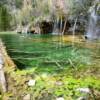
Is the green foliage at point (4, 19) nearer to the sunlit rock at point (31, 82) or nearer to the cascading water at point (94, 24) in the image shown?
the cascading water at point (94, 24)

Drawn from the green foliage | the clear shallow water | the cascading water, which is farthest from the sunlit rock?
the green foliage

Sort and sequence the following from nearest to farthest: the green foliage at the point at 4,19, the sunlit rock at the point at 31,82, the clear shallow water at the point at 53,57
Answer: the sunlit rock at the point at 31,82, the clear shallow water at the point at 53,57, the green foliage at the point at 4,19

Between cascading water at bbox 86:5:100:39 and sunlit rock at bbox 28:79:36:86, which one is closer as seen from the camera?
sunlit rock at bbox 28:79:36:86

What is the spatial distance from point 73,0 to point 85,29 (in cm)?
234

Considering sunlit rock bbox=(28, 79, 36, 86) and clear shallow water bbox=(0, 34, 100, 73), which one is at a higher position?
sunlit rock bbox=(28, 79, 36, 86)

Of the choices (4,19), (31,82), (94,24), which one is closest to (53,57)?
(31,82)

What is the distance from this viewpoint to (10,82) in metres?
3.44

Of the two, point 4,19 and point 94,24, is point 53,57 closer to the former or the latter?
point 94,24

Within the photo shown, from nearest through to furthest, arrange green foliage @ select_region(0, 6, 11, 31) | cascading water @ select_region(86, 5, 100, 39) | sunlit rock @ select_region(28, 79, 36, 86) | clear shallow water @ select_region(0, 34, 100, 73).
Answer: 1. sunlit rock @ select_region(28, 79, 36, 86)
2. clear shallow water @ select_region(0, 34, 100, 73)
3. cascading water @ select_region(86, 5, 100, 39)
4. green foliage @ select_region(0, 6, 11, 31)

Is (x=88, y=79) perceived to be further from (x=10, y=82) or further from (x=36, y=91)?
(x=10, y=82)

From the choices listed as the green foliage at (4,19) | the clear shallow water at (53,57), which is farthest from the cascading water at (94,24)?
the green foliage at (4,19)

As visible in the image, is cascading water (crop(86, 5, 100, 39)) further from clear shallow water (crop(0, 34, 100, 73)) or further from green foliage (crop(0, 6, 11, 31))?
green foliage (crop(0, 6, 11, 31))

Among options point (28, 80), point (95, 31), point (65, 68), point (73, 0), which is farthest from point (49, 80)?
point (73, 0)

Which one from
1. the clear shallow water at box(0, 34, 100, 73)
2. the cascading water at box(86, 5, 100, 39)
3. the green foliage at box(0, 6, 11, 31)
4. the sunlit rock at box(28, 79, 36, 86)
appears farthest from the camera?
the green foliage at box(0, 6, 11, 31)
